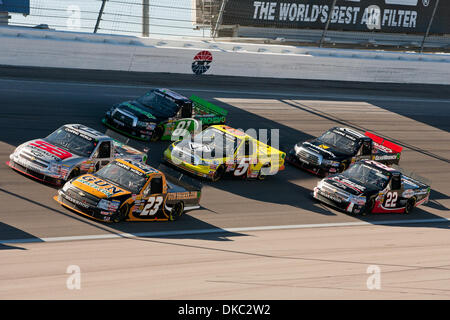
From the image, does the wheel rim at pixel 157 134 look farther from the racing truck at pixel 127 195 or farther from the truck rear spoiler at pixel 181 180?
the racing truck at pixel 127 195

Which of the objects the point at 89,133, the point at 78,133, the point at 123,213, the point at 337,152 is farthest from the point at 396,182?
the point at 78,133

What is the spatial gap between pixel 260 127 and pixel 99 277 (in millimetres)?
13342

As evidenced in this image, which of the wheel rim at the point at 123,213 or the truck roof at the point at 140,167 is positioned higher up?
the truck roof at the point at 140,167

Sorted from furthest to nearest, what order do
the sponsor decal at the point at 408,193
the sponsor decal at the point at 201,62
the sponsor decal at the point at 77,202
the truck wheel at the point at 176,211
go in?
the sponsor decal at the point at 201,62 < the sponsor decal at the point at 408,193 < the truck wheel at the point at 176,211 < the sponsor decal at the point at 77,202

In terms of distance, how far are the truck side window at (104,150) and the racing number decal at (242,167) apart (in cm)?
352

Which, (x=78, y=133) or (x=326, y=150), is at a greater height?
(x=78, y=133)

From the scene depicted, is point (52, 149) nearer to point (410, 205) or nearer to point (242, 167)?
point (242, 167)

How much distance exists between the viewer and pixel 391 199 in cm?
1783

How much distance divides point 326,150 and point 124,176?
741 cm

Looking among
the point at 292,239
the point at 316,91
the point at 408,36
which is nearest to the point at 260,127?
the point at 316,91

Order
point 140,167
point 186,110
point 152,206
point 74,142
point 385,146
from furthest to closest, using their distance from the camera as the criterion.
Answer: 1. point 385,146
2. point 186,110
3. point 74,142
4. point 140,167
5. point 152,206

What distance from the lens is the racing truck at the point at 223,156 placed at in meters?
17.5

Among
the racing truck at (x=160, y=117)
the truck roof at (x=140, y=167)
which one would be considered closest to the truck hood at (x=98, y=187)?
the truck roof at (x=140, y=167)
